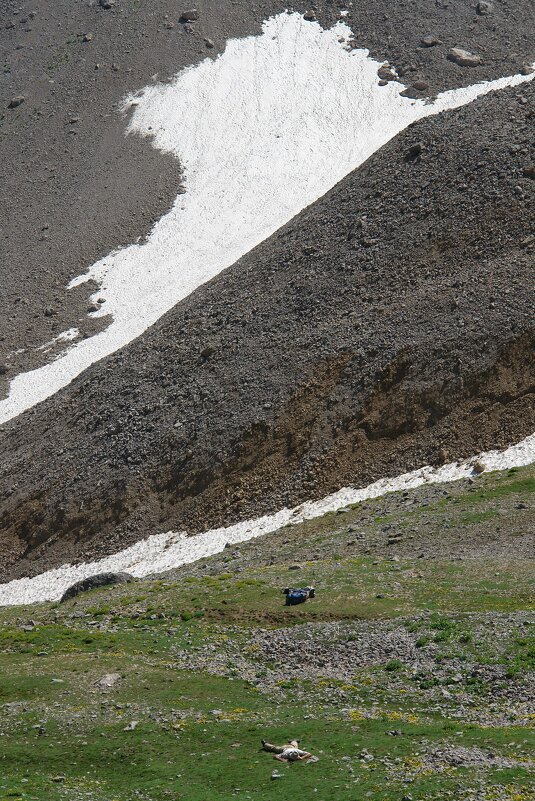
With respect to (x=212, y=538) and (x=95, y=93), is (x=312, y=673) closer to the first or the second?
(x=212, y=538)

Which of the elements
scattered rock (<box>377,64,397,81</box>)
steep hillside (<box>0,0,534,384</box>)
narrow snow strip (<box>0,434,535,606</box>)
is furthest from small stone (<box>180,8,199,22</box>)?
narrow snow strip (<box>0,434,535,606</box>)

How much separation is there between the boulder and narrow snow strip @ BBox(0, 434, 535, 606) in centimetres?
361

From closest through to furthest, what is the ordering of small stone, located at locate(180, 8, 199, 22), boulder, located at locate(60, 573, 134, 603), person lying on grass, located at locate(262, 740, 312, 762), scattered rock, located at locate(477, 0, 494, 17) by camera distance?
person lying on grass, located at locate(262, 740, 312, 762) < boulder, located at locate(60, 573, 134, 603) < scattered rock, located at locate(477, 0, 494, 17) < small stone, located at locate(180, 8, 199, 22)

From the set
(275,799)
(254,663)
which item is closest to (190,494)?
(254,663)

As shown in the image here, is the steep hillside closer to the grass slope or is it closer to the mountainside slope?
the mountainside slope

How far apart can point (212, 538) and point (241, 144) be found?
6832 centimetres

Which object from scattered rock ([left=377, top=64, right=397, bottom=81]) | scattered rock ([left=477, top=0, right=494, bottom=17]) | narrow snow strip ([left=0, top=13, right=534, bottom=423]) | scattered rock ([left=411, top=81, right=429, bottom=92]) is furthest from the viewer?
scattered rock ([left=477, top=0, right=494, bottom=17])

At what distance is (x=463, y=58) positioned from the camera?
11312cm

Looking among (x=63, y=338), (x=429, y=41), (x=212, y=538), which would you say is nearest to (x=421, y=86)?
(x=429, y=41)

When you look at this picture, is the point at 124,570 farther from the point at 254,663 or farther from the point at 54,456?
the point at 254,663

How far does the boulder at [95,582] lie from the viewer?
48594 millimetres

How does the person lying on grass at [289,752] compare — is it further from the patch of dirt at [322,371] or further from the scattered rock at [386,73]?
the scattered rock at [386,73]

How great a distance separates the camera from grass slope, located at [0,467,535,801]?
84.7ft

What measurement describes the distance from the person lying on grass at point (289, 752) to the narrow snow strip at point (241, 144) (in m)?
56.7
